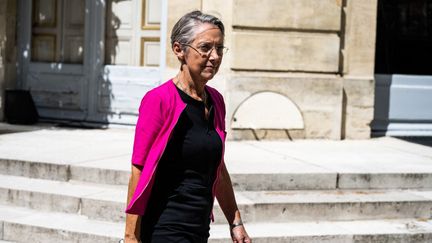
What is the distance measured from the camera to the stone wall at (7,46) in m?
10.5

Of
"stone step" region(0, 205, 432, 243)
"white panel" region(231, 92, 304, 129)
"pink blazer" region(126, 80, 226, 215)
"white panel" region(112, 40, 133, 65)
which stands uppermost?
"white panel" region(112, 40, 133, 65)

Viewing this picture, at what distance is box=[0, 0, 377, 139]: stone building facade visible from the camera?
29.3 feet

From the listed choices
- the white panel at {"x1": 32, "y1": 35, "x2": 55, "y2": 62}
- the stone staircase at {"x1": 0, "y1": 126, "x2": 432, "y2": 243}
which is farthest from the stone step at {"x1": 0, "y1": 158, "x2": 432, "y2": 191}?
the white panel at {"x1": 32, "y1": 35, "x2": 55, "y2": 62}

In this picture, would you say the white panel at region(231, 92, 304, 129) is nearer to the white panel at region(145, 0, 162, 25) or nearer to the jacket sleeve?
the white panel at region(145, 0, 162, 25)

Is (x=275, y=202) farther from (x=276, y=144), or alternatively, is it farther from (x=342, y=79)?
(x=342, y=79)

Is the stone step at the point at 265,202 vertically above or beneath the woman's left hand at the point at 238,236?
beneath

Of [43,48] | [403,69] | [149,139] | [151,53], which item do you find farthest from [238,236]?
[43,48]

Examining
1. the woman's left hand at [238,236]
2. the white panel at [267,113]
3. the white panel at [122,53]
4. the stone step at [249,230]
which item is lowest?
the stone step at [249,230]

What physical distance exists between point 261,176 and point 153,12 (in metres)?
4.40

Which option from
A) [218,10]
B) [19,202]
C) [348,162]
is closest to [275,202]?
[348,162]

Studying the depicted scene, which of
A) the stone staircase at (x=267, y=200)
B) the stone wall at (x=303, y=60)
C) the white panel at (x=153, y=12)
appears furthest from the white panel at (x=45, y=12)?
the stone staircase at (x=267, y=200)

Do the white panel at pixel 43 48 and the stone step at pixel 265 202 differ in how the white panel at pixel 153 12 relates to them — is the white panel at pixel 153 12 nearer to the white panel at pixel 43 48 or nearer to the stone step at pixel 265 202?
the white panel at pixel 43 48

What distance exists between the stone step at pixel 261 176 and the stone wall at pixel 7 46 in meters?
3.90

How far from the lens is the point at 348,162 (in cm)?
742
